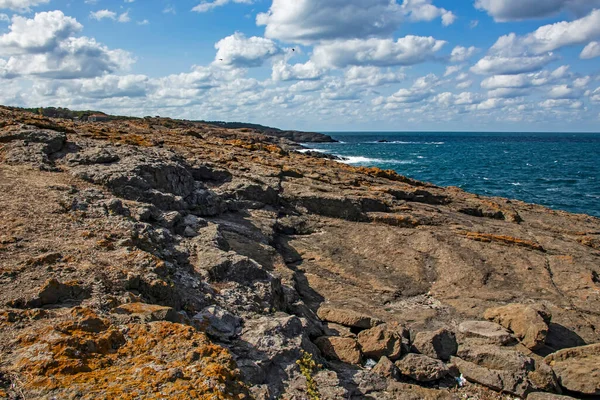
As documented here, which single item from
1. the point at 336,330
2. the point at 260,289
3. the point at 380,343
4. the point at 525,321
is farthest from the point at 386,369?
the point at 525,321

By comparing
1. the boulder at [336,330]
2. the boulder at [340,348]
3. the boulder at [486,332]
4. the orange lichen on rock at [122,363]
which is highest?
the orange lichen on rock at [122,363]

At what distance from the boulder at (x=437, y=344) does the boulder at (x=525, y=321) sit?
2.14 meters

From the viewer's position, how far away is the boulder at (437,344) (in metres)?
9.48

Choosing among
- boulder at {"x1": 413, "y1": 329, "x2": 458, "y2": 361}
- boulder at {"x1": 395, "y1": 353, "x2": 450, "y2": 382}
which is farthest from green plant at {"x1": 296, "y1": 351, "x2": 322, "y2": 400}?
boulder at {"x1": 413, "y1": 329, "x2": 458, "y2": 361}

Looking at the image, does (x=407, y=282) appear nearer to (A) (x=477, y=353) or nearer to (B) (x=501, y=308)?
(B) (x=501, y=308)

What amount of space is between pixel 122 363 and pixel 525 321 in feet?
32.0

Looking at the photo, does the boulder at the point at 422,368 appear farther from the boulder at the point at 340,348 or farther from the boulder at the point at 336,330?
the boulder at the point at 336,330

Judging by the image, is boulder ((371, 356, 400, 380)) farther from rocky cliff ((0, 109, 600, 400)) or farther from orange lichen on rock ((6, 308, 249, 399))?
orange lichen on rock ((6, 308, 249, 399))

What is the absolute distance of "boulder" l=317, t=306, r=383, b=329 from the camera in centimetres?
1005

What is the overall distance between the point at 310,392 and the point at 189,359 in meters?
2.02

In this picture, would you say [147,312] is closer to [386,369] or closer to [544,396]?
[386,369]

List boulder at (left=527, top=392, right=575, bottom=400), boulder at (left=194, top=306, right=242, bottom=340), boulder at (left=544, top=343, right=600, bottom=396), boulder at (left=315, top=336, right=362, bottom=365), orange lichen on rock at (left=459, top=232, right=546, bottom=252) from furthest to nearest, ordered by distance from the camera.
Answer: orange lichen on rock at (left=459, top=232, right=546, bottom=252), boulder at (left=544, top=343, right=600, bottom=396), boulder at (left=315, top=336, right=362, bottom=365), boulder at (left=527, top=392, right=575, bottom=400), boulder at (left=194, top=306, right=242, bottom=340)

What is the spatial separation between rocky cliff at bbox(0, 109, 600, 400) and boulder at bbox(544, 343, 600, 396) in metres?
0.04

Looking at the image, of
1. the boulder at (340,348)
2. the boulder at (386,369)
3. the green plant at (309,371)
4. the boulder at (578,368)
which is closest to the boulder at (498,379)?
the boulder at (578,368)
